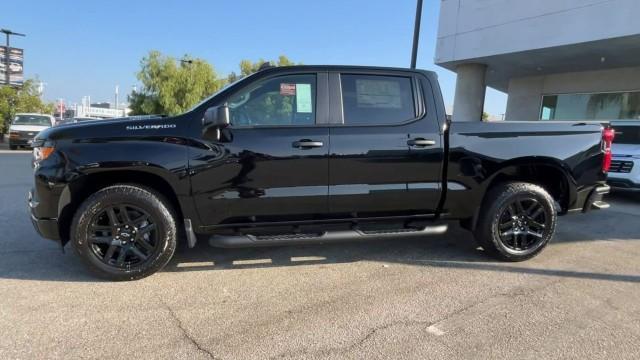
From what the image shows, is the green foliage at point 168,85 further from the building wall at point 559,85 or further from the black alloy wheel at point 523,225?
the black alloy wheel at point 523,225

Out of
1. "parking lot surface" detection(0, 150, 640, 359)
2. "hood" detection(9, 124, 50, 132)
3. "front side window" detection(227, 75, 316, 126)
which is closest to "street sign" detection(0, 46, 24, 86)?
"hood" detection(9, 124, 50, 132)

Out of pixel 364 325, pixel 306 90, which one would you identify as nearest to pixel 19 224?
pixel 306 90

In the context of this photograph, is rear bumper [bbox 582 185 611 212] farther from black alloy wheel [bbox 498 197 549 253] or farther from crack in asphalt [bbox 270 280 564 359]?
crack in asphalt [bbox 270 280 564 359]

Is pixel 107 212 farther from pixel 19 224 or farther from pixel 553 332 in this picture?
pixel 553 332

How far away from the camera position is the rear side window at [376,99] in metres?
3.84

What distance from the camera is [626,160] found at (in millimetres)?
7809

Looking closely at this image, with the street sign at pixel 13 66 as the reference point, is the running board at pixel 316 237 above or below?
below

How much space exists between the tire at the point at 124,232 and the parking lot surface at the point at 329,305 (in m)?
0.17

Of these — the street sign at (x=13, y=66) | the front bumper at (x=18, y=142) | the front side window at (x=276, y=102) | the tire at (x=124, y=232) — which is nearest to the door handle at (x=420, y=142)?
the front side window at (x=276, y=102)

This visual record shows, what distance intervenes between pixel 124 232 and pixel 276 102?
1739 mm

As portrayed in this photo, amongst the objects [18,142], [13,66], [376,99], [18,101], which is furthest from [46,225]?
[13,66]

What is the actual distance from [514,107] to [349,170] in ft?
56.6

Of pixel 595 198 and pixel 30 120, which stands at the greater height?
pixel 595 198

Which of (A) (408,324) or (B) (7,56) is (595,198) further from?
(B) (7,56)
